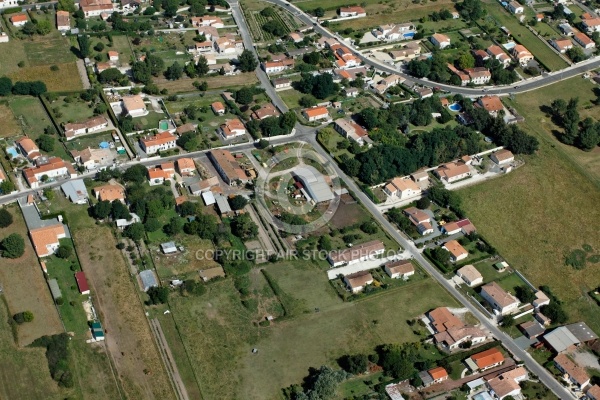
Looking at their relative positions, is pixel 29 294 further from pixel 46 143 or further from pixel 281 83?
pixel 281 83

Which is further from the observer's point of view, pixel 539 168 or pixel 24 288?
pixel 539 168

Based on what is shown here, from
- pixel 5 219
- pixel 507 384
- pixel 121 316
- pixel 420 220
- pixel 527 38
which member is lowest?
pixel 527 38

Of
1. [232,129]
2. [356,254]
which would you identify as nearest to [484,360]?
[356,254]

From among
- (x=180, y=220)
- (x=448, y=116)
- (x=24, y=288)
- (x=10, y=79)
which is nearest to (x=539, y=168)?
(x=448, y=116)

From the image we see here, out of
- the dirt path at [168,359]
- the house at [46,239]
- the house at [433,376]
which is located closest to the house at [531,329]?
the house at [433,376]

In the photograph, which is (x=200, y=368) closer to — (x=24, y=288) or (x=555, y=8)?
(x=24, y=288)

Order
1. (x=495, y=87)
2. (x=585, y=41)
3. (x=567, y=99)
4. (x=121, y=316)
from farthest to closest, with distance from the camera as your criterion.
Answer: (x=585, y=41), (x=495, y=87), (x=567, y=99), (x=121, y=316)
